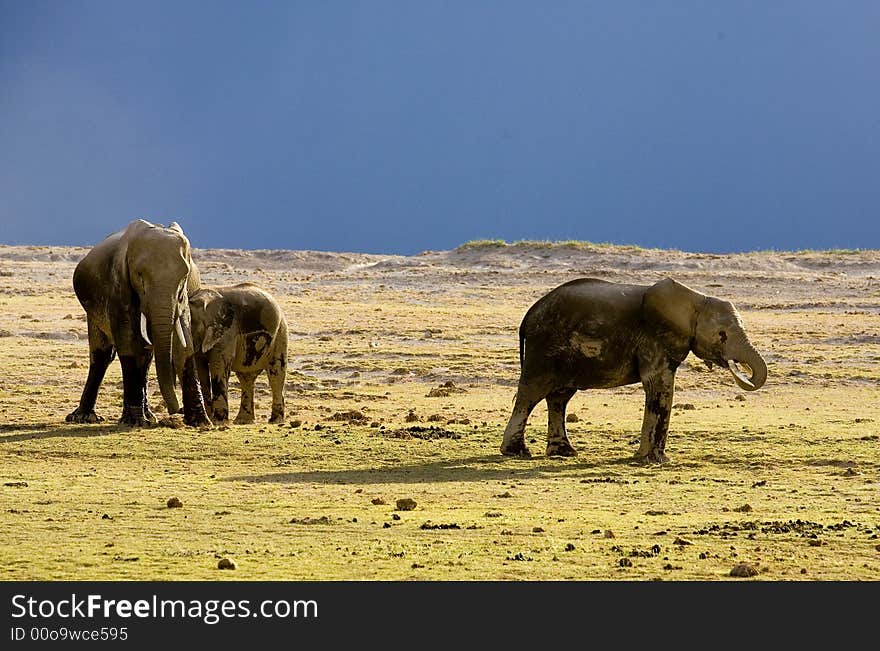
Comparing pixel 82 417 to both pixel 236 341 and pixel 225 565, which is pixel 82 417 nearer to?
pixel 236 341

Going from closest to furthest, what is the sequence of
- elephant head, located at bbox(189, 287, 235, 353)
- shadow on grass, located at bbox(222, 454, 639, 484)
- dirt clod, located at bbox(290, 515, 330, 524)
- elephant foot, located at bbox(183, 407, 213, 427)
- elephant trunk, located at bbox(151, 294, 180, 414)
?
1. dirt clod, located at bbox(290, 515, 330, 524)
2. shadow on grass, located at bbox(222, 454, 639, 484)
3. elephant trunk, located at bbox(151, 294, 180, 414)
4. elephant foot, located at bbox(183, 407, 213, 427)
5. elephant head, located at bbox(189, 287, 235, 353)

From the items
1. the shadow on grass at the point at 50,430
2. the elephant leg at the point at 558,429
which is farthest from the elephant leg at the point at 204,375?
the elephant leg at the point at 558,429

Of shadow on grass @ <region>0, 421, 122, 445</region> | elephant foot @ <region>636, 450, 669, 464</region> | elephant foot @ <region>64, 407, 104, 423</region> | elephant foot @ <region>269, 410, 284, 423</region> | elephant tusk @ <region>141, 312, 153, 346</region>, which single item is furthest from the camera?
elephant foot @ <region>269, 410, 284, 423</region>

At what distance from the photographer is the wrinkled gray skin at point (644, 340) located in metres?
18.5

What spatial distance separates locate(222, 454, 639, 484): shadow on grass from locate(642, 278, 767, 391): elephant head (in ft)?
5.17

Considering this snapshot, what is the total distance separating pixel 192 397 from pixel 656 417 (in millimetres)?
6089

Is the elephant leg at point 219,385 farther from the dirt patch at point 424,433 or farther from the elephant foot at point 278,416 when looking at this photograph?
the dirt patch at point 424,433

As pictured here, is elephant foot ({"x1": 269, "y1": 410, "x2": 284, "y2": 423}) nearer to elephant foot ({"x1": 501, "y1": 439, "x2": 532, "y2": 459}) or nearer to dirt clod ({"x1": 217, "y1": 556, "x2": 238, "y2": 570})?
elephant foot ({"x1": 501, "y1": 439, "x2": 532, "y2": 459})

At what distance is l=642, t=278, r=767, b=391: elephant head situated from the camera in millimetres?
18578

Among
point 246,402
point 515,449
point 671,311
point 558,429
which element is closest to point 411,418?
point 246,402

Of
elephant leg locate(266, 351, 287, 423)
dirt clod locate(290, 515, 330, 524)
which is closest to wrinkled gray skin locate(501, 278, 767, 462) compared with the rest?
elephant leg locate(266, 351, 287, 423)

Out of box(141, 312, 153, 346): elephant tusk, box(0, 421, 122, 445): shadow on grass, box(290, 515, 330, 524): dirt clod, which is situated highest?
box(141, 312, 153, 346): elephant tusk

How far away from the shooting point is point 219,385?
2130cm
